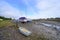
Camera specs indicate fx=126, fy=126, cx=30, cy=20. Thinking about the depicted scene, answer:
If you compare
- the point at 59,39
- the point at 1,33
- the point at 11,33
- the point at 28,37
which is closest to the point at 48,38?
the point at 59,39

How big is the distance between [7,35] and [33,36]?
3011 mm

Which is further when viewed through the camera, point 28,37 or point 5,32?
point 5,32

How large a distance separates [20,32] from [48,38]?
349 cm

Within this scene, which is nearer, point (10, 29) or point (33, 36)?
point (33, 36)

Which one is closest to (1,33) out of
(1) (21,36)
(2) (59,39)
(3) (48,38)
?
(1) (21,36)

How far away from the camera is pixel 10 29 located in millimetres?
16422

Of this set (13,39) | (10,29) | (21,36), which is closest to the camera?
(13,39)

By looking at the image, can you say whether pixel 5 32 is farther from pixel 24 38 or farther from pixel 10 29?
pixel 24 38

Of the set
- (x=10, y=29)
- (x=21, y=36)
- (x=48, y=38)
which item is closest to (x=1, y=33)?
(x=10, y=29)

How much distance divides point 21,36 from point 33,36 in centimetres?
138

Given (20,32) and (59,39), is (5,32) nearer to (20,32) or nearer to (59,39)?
(20,32)

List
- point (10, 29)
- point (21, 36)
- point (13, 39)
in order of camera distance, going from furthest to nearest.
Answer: point (10, 29) < point (21, 36) < point (13, 39)

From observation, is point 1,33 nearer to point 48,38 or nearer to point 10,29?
point 10,29

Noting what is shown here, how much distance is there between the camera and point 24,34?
14.6m
